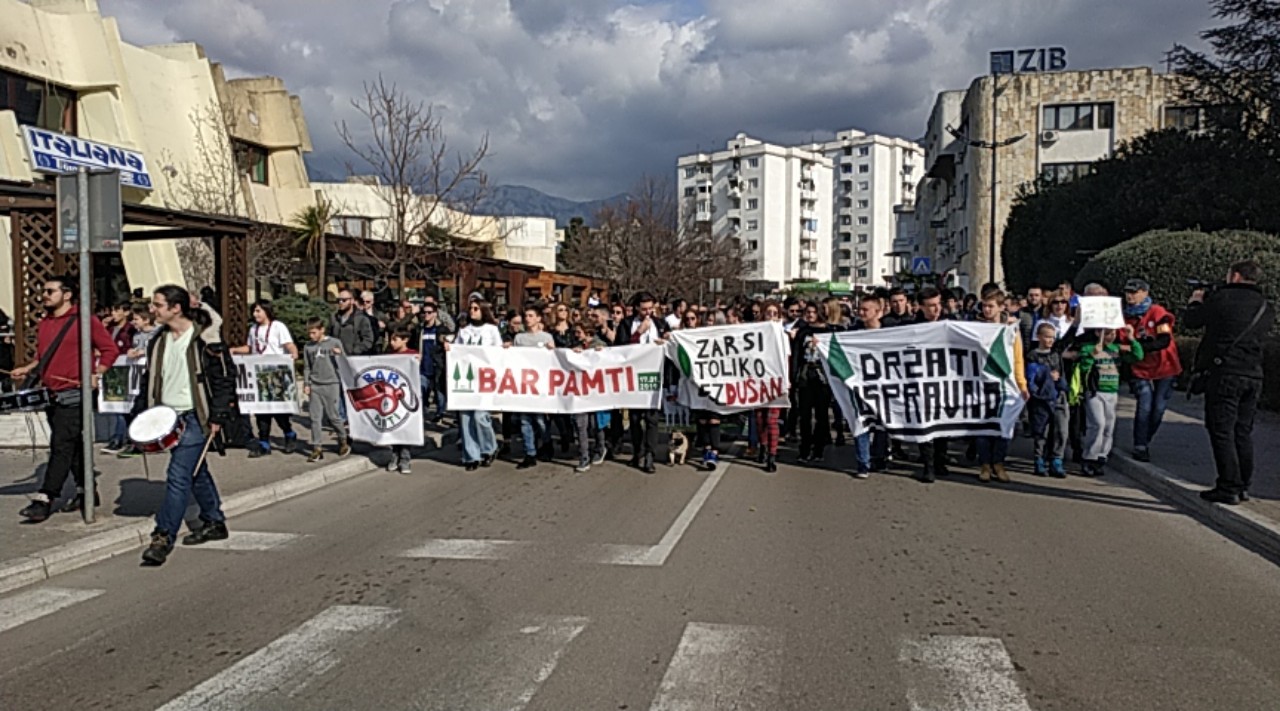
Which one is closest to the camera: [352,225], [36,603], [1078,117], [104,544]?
[36,603]

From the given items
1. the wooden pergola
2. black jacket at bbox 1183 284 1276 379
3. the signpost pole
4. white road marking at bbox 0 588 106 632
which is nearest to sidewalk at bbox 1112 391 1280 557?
black jacket at bbox 1183 284 1276 379

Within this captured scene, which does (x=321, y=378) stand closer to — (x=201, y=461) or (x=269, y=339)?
(x=269, y=339)

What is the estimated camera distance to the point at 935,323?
36.6 feet

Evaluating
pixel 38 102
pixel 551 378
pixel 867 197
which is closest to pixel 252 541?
pixel 551 378

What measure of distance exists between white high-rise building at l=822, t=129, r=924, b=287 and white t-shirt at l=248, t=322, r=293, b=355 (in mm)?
129889

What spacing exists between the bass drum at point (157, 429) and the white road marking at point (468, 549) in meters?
1.87

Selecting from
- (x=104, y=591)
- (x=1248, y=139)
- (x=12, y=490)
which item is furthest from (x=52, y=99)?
(x=1248, y=139)

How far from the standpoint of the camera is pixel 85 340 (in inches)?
321

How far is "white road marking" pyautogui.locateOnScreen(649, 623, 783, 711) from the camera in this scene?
15.4 feet

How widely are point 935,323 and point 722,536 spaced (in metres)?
4.38

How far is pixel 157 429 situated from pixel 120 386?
6.55 metres

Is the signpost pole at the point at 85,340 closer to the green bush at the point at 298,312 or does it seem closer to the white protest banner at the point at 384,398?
the white protest banner at the point at 384,398

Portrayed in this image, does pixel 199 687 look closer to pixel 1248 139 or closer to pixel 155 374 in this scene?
pixel 155 374

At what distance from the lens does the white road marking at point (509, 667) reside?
472 centimetres
